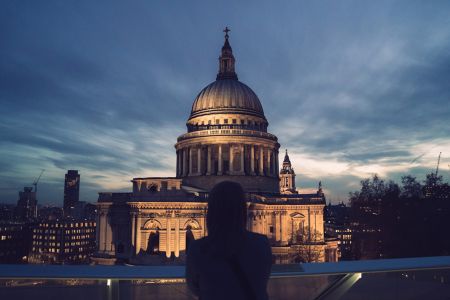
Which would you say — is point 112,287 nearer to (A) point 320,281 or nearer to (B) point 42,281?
(B) point 42,281

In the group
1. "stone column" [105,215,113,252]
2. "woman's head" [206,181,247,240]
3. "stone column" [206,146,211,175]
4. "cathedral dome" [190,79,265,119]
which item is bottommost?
"stone column" [105,215,113,252]

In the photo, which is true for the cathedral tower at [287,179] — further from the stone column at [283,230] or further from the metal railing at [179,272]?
the metal railing at [179,272]

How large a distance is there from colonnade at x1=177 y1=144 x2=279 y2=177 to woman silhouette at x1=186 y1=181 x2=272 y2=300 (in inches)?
2688

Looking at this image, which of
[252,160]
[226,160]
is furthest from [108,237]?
[252,160]

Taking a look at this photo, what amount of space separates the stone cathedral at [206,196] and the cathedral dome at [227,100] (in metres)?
0.19

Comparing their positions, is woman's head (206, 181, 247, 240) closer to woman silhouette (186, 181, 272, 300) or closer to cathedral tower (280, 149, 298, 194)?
woman silhouette (186, 181, 272, 300)

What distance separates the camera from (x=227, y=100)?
266 ft

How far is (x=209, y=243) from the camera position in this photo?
12.3 feet

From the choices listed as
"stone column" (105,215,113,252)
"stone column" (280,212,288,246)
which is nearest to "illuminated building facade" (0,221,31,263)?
"stone column" (105,215,113,252)

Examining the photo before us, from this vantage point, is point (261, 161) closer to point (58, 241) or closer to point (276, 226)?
point (276, 226)

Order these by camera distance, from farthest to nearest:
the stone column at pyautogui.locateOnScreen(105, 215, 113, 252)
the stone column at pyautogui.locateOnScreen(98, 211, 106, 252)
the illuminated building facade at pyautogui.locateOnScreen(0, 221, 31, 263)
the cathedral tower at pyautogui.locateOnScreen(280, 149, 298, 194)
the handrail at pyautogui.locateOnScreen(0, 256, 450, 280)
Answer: the illuminated building facade at pyautogui.locateOnScreen(0, 221, 31, 263) → the cathedral tower at pyautogui.locateOnScreen(280, 149, 298, 194) → the stone column at pyautogui.locateOnScreen(98, 211, 106, 252) → the stone column at pyautogui.locateOnScreen(105, 215, 113, 252) → the handrail at pyautogui.locateOnScreen(0, 256, 450, 280)

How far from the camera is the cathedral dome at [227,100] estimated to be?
3174 inches

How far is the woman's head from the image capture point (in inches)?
150

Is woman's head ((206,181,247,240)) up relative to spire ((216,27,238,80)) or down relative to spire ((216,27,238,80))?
down
